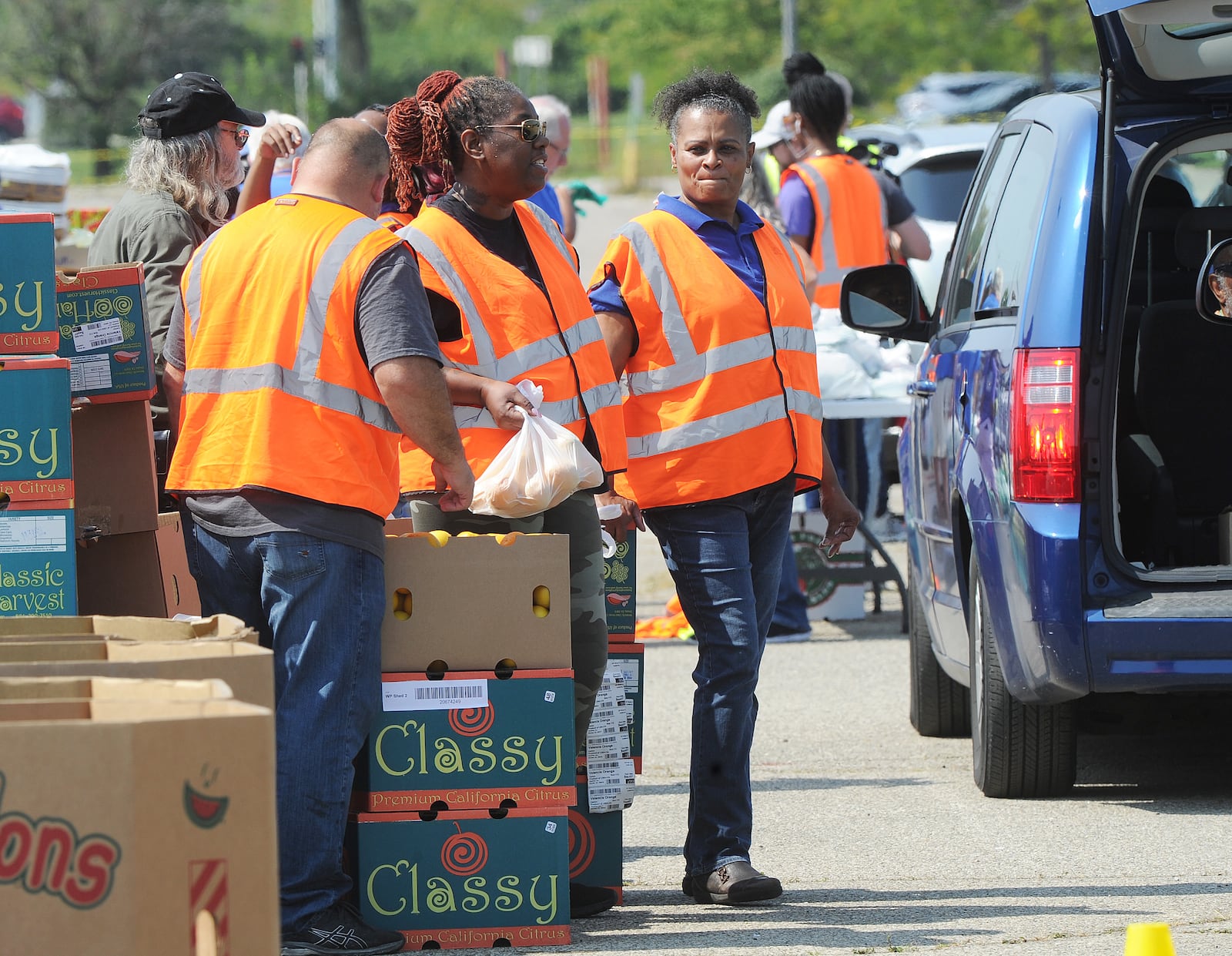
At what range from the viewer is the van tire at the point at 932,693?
6.71 meters

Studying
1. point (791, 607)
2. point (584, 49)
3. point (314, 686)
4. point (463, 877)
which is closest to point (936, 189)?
point (791, 607)

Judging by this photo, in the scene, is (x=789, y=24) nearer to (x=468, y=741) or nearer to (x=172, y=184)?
(x=172, y=184)

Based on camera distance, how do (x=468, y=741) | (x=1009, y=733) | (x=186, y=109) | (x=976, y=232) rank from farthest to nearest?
(x=976, y=232), (x=186, y=109), (x=1009, y=733), (x=468, y=741)

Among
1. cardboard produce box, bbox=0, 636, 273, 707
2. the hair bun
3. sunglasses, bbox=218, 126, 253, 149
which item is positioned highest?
the hair bun

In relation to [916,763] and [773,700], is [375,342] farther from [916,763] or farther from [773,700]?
[773,700]

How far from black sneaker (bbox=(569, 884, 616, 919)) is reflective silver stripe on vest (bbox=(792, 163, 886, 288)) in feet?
16.3

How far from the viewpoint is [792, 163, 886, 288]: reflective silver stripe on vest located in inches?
361

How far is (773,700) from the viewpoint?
7.49 meters

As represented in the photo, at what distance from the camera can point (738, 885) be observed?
15.4ft

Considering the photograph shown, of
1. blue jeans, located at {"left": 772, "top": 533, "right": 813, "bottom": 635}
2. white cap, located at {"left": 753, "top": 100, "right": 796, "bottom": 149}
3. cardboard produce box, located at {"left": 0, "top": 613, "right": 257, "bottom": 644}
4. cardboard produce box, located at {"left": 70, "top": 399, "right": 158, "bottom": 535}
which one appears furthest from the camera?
white cap, located at {"left": 753, "top": 100, "right": 796, "bottom": 149}

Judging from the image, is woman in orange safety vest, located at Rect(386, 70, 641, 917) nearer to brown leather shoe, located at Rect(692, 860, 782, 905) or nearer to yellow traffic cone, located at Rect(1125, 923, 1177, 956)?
brown leather shoe, located at Rect(692, 860, 782, 905)

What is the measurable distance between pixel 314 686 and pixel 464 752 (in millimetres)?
407

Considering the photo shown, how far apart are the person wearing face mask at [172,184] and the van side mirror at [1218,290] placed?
285 cm

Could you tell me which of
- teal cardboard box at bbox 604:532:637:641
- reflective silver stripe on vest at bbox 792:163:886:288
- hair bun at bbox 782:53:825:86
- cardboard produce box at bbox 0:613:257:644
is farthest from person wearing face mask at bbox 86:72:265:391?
hair bun at bbox 782:53:825:86
